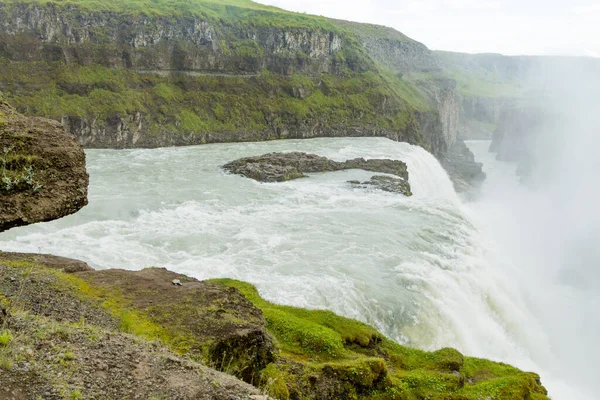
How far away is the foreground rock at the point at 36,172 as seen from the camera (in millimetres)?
8383

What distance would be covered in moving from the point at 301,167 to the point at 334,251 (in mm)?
25201

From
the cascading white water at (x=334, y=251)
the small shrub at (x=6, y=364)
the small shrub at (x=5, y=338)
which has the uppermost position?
the small shrub at (x=5, y=338)

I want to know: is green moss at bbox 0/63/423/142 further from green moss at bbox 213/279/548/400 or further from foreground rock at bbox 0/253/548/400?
green moss at bbox 213/279/548/400

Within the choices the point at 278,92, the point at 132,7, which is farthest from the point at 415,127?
the point at 132,7

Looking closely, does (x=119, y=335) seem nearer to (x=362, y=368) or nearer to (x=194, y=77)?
(x=362, y=368)

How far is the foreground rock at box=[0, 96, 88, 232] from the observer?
8.38 meters

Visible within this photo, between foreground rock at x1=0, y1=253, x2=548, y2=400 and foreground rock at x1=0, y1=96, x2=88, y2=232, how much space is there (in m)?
1.67

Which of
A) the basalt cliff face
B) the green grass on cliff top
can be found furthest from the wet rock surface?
the green grass on cliff top

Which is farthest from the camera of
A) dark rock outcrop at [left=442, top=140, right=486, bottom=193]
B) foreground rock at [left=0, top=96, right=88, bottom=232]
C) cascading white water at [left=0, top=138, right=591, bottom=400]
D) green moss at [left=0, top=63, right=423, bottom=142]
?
dark rock outcrop at [left=442, top=140, right=486, bottom=193]

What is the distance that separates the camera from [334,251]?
24.3 m

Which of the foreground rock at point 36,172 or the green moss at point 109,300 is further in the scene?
the green moss at point 109,300

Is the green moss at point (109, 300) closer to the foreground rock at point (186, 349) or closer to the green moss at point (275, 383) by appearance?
the foreground rock at point (186, 349)

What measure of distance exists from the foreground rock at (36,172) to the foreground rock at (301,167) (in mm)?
33202

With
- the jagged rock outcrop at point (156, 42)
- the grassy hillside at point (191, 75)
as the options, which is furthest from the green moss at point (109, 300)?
the jagged rock outcrop at point (156, 42)
